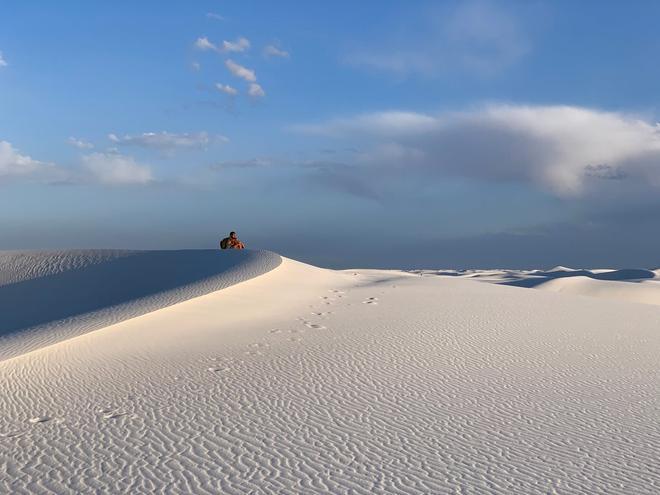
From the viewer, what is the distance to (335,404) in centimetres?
778

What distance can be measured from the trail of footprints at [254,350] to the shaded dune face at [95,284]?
2431 mm

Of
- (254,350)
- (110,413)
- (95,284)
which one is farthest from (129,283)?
(110,413)

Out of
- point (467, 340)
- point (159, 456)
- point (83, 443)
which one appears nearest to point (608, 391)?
point (467, 340)

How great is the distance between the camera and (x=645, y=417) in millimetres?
7430

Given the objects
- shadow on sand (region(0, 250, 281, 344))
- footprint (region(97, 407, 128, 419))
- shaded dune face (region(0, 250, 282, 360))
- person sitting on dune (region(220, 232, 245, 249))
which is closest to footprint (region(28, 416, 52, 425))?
footprint (region(97, 407, 128, 419))

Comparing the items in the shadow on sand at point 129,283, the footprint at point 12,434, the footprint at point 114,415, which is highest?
the shadow on sand at point 129,283

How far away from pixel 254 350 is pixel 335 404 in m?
2.96


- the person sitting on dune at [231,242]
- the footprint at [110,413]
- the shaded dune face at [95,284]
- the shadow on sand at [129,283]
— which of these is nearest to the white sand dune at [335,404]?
the footprint at [110,413]

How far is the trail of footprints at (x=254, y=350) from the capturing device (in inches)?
292

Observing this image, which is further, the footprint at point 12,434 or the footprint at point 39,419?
the footprint at point 39,419

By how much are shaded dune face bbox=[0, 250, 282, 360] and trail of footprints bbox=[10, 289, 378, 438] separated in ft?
7.97

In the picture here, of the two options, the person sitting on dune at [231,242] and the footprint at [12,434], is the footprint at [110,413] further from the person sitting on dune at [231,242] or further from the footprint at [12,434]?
the person sitting on dune at [231,242]

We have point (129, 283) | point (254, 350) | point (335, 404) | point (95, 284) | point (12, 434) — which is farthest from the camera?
point (95, 284)

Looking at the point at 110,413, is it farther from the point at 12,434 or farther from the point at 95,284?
the point at 95,284
